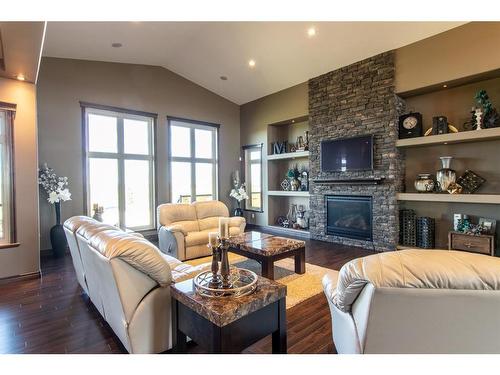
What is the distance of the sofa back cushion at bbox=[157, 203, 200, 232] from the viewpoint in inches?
188

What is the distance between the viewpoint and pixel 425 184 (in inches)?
188

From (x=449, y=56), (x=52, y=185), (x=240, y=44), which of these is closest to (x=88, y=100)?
(x=52, y=185)

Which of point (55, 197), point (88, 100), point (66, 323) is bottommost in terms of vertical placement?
point (66, 323)

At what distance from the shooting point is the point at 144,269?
1.87 meters

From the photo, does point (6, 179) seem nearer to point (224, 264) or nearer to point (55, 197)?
point (55, 197)

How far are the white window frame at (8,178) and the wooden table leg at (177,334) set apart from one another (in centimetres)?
328

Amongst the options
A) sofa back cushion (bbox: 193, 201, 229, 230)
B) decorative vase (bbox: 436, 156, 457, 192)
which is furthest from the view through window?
decorative vase (bbox: 436, 156, 457, 192)

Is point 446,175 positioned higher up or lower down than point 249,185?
higher up

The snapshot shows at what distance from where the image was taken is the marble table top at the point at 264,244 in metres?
3.54

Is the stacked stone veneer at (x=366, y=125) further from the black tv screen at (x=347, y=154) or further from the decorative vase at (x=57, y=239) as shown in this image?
the decorative vase at (x=57, y=239)

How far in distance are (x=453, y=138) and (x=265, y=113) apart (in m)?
4.27

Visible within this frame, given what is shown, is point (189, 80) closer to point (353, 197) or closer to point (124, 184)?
point (124, 184)

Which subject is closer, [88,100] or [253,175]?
[88,100]

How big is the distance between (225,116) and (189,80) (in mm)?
1357
